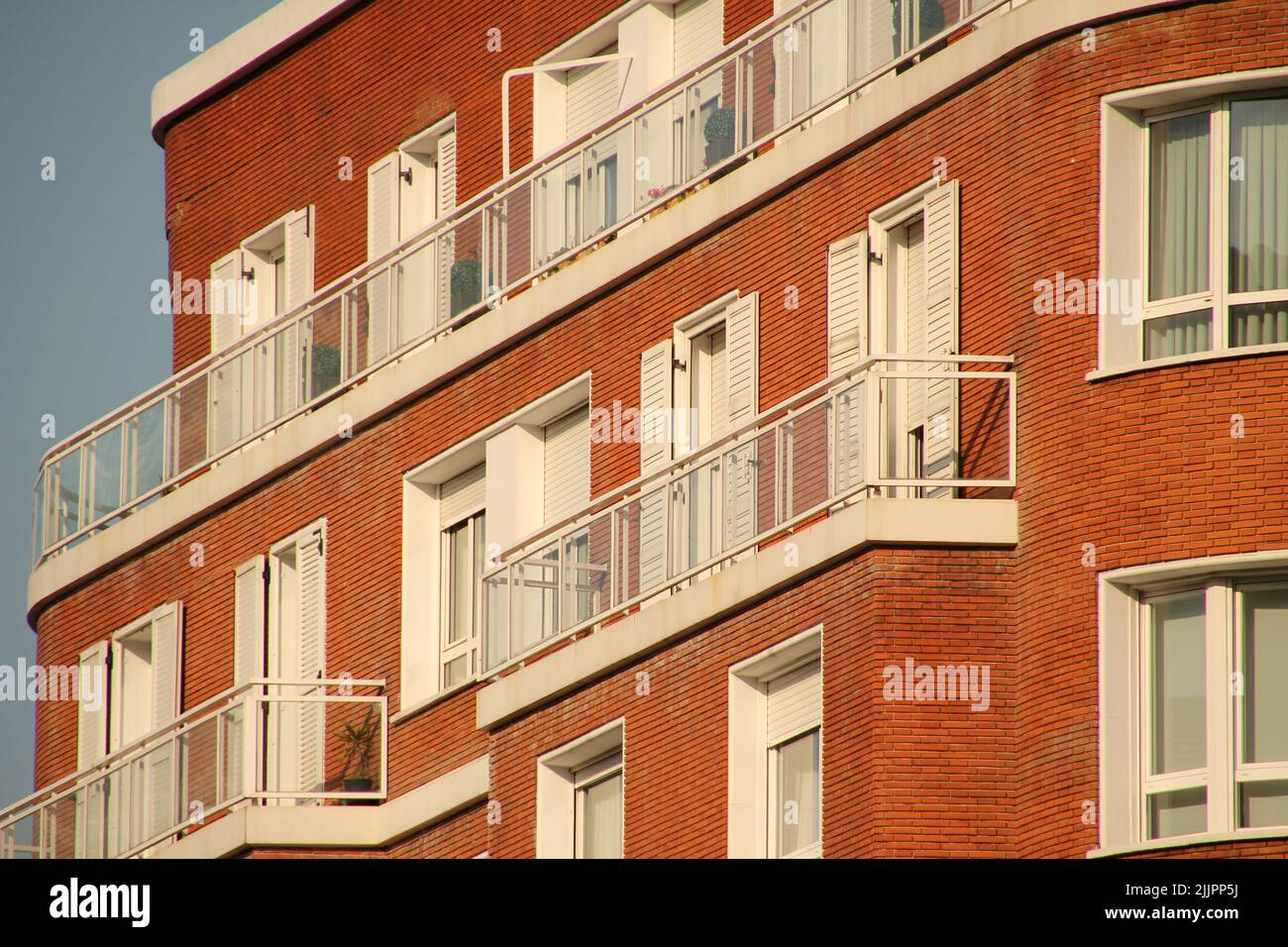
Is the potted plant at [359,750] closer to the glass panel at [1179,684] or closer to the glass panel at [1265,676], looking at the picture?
the glass panel at [1179,684]

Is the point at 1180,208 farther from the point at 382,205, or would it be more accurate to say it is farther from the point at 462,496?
the point at 382,205

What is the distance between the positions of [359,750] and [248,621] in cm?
Answer: 260

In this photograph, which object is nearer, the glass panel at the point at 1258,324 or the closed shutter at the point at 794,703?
the glass panel at the point at 1258,324

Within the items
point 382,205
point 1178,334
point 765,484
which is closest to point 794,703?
point 765,484

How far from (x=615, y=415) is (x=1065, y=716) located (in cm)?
701

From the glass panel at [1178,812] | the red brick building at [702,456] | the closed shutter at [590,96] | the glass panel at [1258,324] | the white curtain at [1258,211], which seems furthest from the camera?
the closed shutter at [590,96]

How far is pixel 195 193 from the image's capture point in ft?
148

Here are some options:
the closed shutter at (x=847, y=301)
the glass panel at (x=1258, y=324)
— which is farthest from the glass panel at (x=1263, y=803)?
the closed shutter at (x=847, y=301)

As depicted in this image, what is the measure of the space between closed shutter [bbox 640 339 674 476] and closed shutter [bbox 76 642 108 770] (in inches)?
358

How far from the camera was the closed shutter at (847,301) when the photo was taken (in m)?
33.4

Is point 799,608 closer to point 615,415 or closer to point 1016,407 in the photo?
point 1016,407

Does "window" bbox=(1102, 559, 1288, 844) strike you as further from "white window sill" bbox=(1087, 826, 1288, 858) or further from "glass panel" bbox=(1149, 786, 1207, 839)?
"white window sill" bbox=(1087, 826, 1288, 858)

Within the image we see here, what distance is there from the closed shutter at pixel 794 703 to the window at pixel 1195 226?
346 centimetres

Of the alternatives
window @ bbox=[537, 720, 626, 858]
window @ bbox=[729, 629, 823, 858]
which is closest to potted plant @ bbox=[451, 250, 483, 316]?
window @ bbox=[537, 720, 626, 858]
